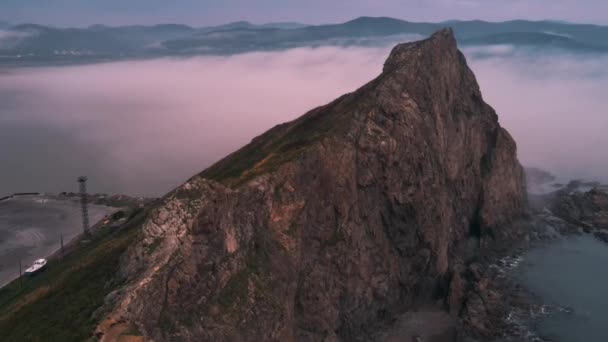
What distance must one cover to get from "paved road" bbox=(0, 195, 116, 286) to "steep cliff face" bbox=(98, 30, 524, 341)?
4381cm

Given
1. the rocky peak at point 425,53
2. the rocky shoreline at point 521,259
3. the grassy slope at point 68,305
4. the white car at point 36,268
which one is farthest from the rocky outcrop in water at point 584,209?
the white car at point 36,268

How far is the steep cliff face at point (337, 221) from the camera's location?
40.3 metres

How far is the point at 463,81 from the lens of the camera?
85.5 meters

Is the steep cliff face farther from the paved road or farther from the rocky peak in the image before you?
the paved road

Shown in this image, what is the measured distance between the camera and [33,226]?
Result: 108m

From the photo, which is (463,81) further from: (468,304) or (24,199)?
(24,199)

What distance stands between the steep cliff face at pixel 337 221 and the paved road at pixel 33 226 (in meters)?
43.8

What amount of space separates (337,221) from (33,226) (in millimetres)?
76392

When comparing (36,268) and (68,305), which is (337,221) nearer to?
(68,305)

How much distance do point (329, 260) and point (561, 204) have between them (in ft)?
231

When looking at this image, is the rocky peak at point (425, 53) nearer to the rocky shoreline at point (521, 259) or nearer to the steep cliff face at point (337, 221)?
the steep cliff face at point (337, 221)

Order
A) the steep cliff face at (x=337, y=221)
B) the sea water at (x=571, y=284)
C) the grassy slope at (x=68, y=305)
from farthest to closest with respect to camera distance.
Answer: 1. the sea water at (x=571, y=284)
2. the steep cliff face at (x=337, y=221)
3. the grassy slope at (x=68, y=305)

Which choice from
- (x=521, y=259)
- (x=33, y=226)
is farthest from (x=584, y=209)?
(x=33, y=226)

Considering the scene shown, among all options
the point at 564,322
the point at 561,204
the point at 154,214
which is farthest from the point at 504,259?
the point at 154,214
